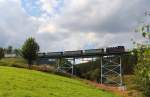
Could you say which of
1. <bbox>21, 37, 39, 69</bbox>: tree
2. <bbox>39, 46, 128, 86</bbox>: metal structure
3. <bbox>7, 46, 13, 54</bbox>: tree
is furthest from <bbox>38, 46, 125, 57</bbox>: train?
<bbox>7, 46, 13, 54</bbox>: tree

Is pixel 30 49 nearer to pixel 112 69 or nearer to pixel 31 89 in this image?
pixel 112 69

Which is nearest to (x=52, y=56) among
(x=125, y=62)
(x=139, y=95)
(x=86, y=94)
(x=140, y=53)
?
(x=125, y=62)

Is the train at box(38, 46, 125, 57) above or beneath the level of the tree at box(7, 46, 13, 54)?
A: beneath

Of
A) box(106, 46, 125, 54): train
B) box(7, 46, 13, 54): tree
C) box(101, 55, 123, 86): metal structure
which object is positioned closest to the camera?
box(101, 55, 123, 86): metal structure

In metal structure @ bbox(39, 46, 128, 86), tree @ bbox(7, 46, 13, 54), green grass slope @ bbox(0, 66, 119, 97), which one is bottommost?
green grass slope @ bbox(0, 66, 119, 97)

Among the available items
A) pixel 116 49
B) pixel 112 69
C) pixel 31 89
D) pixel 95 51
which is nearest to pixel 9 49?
pixel 112 69

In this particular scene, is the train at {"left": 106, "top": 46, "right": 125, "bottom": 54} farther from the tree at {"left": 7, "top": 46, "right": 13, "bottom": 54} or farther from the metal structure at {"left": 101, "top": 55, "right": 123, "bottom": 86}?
the tree at {"left": 7, "top": 46, "right": 13, "bottom": 54}

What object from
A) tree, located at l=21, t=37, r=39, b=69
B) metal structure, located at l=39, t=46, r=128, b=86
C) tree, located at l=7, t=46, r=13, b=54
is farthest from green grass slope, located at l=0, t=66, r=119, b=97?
tree, located at l=7, t=46, r=13, b=54

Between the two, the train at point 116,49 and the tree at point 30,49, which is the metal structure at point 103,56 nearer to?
the train at point 116,49

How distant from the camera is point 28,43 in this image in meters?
75.6

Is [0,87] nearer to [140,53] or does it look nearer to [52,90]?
[52,90]

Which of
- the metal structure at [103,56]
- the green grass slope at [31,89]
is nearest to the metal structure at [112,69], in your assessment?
the metal structure at [103,56]

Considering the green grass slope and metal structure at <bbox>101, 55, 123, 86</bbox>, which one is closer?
the green grass slope

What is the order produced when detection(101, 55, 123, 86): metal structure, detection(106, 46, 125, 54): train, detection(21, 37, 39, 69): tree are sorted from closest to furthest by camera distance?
detection(21, 37, 39, 69): tree < detection(101, 55, 123, 86): metal structure < detection(106, 46, 125, 54): train
